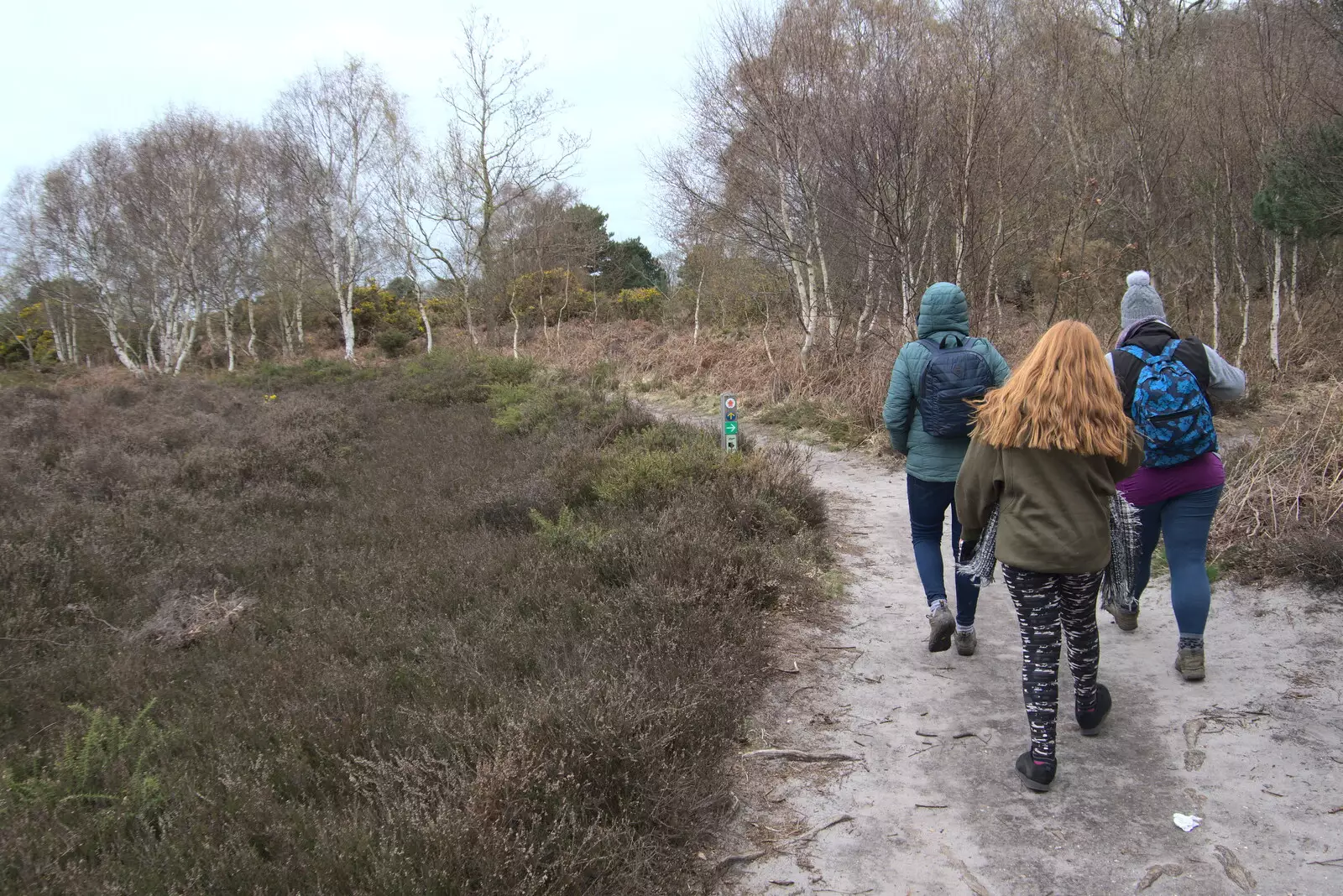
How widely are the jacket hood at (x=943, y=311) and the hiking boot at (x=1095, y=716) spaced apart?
184cm

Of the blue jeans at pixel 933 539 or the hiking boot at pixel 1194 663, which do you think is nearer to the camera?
the hiking boot at pixel 1194 663

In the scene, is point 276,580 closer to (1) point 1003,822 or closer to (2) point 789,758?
(2) point 789,758

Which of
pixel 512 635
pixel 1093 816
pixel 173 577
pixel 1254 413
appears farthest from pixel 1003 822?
pixel 1254 413

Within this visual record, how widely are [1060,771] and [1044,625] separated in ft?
2.13

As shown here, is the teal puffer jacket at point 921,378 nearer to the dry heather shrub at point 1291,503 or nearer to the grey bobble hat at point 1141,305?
the grey bobble hat at point 1141,305

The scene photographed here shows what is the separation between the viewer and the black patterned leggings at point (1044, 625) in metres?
2.92

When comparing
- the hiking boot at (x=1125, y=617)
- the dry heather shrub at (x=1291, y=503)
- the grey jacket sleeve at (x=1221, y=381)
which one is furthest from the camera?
the dry heather shrub at (x=1291, y=503)

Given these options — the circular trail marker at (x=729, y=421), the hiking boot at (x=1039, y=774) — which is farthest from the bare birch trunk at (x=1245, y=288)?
the hiking boot at (x=1039, y=774)

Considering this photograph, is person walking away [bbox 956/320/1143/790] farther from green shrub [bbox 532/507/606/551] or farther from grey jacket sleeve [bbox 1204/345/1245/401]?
green shrub [bbox 532/507/606/551]

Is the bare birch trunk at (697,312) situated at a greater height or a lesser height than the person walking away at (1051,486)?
greater

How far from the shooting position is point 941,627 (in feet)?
13.5

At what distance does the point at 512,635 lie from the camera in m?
4.17

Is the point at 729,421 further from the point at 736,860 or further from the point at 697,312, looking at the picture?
the point at 697,312

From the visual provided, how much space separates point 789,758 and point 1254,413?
10578 mm
